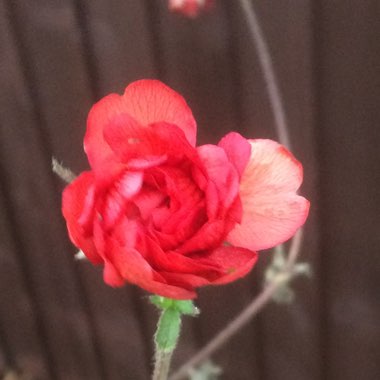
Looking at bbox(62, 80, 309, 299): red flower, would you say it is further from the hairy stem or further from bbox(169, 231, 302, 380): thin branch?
bbox(169, 231, 302, 380): thin branch

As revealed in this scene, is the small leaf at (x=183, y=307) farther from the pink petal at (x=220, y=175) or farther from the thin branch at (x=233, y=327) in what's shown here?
the thin branch at (x=233, y=327)

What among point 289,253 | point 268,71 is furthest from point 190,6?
point 289,253

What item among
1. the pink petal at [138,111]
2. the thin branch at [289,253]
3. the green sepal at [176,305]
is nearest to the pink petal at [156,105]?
the pink petal at [138,111]

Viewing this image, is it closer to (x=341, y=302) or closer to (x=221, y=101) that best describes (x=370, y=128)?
(x=221, y=101)

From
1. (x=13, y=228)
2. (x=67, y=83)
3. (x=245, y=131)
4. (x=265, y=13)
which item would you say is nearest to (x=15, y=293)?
(x=13, y=228)

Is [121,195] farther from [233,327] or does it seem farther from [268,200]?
[233,327]

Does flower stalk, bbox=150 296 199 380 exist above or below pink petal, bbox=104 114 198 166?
below

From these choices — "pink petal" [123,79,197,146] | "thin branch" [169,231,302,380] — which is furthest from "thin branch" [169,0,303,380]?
"pink petal" [123,79,197,146]
